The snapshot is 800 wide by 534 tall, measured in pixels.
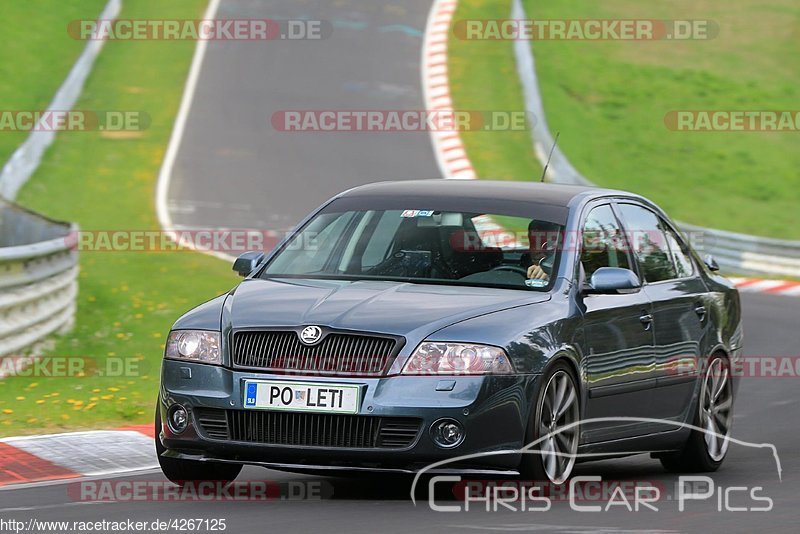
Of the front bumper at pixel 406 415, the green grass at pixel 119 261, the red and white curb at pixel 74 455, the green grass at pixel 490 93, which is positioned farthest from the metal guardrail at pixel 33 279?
the green grass at pixel 490 93

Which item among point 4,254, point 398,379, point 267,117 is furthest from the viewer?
point 267,117

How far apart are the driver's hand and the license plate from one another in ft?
4.58

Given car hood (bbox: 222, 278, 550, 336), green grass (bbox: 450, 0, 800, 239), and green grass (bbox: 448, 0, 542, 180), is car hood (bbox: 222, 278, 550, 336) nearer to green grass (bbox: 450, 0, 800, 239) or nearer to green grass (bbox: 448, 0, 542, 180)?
green grass (bbox: 448, 0, 542, 180)

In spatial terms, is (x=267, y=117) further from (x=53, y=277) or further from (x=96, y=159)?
(x=53, y=277)

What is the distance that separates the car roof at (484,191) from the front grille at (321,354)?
1.61 m

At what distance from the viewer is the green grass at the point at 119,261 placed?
1193 cm

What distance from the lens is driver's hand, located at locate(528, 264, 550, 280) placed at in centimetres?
834

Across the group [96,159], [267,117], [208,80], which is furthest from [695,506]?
[208,80]

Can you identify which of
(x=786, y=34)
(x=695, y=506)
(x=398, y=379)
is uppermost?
(x=398, y=379)

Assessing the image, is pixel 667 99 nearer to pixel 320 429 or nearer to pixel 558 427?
pixel 558 427

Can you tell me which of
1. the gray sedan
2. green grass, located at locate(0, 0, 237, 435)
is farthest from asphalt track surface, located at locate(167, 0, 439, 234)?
the gray sedan

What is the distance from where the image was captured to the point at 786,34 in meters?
43.3

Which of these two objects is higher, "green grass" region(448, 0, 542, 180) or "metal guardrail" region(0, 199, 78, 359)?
"metal guardrail" region(0, 199, 78, 359)

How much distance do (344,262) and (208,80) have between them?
82.1 ft
